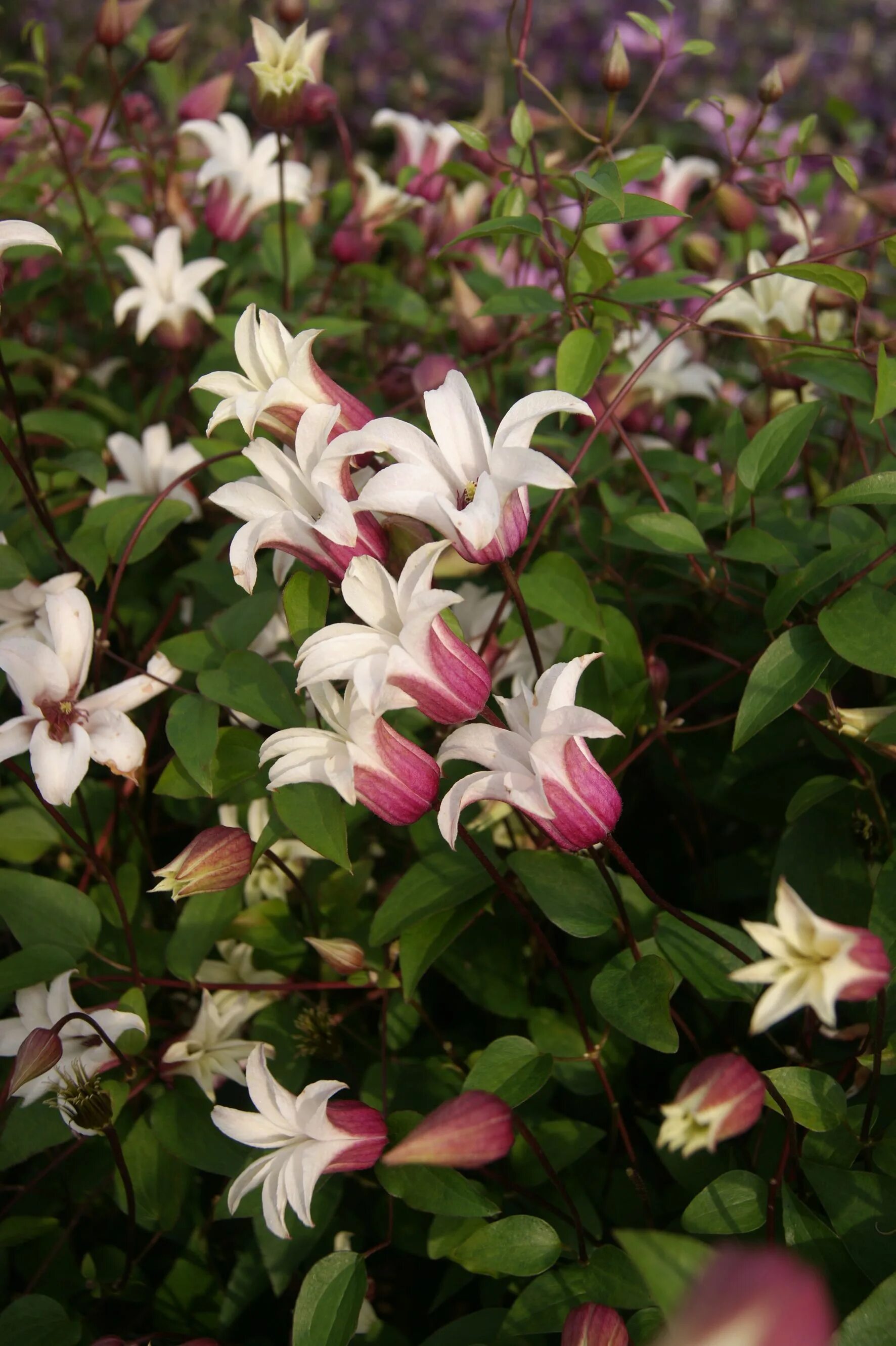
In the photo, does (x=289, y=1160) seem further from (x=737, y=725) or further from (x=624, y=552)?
(x=624, y=552)

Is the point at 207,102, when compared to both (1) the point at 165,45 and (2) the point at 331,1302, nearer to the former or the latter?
(1) the point at 165,45

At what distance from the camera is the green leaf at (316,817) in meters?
0.51

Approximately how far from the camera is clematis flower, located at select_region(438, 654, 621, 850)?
17.3 inches

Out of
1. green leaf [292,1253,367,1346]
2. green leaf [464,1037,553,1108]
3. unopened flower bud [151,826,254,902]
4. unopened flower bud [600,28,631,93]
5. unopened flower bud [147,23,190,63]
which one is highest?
unopened flower bud [600,28,631,93]

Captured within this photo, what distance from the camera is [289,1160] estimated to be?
472 millimetres

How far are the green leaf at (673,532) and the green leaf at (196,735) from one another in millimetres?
257

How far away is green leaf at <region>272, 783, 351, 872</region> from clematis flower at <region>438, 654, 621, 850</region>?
75 mm

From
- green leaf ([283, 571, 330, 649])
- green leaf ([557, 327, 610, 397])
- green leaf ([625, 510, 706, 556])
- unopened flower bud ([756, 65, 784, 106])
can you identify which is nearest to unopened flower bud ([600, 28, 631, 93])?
unopened flower bud ([756, 65, 784, 106])

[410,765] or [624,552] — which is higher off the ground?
[410,765]

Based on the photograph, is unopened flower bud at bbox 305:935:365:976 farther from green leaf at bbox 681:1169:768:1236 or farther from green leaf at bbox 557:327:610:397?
green leaf at bbox 557:327:610:397

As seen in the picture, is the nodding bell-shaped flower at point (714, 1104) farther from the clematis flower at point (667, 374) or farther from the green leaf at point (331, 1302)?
the clematis flower at point (667, 374)

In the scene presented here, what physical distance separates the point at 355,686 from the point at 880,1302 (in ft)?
1.03

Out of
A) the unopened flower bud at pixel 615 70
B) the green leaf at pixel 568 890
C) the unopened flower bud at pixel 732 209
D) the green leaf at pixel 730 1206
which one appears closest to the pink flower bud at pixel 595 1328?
the green leaf at pixel 730 1206

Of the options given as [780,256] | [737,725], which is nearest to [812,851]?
Answer: [737,725]
